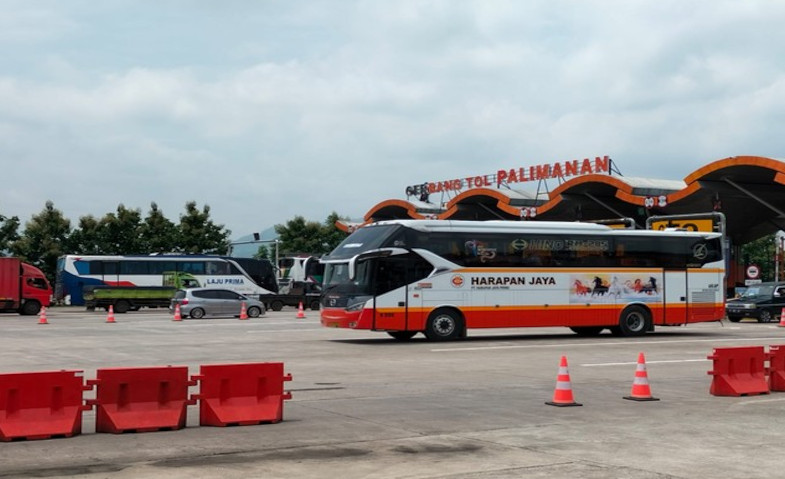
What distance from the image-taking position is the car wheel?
40.0 meters

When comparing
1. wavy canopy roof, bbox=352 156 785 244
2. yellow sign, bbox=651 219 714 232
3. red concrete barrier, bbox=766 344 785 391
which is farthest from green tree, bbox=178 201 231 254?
red concrete barrier, bbox=766 344 785 391

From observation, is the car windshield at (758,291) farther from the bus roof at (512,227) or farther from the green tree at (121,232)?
the green tree at (121,232)

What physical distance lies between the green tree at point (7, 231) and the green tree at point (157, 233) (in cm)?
1017

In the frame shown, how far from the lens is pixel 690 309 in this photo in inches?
1151

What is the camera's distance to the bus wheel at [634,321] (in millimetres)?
28453

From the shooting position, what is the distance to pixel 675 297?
1144 inches

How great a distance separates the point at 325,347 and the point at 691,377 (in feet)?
32.2

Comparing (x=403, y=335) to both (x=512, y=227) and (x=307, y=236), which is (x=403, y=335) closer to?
(x=512, y=227)

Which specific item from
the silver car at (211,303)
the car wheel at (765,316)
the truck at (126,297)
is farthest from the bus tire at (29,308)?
the car wheel at (765,316)

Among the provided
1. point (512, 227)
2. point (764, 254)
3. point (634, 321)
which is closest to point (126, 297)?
point (512, 227)

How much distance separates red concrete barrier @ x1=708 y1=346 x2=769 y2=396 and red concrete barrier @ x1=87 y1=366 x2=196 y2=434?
25.9 feet

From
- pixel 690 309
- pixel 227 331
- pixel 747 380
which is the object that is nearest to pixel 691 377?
pixel 747 380

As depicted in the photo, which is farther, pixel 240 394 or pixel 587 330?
pixel 587 330

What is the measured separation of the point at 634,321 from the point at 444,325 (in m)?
6.17
